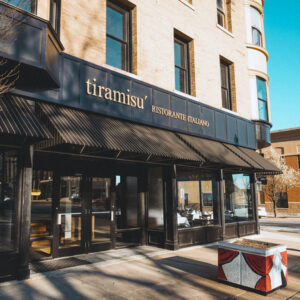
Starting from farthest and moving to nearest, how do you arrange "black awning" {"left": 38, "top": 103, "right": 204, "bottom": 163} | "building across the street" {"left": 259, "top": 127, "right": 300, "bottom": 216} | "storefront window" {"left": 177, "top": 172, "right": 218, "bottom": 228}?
"building across the street" {"left": 259, "top": 127, "right": 300, "bottom": 216}, "storefront window" {"left": 177, "top": 172, "right": 218, "bottom": 228}, "black awning" {"left": 38, "top": 103, "right": 204, "bottom": 163}

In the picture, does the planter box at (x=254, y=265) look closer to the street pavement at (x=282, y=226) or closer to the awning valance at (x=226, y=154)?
the awning valance at (x=226, y=154)

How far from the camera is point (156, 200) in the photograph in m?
10.3

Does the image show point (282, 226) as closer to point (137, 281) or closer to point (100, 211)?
point (100, 211)

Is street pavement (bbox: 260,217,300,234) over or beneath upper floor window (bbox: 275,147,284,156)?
beneath

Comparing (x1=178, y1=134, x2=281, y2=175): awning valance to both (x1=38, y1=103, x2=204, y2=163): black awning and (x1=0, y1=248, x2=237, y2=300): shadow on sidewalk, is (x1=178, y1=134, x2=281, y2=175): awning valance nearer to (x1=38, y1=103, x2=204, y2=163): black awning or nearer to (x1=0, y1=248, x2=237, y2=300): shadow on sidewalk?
(x1=38, y1=103, x2=204, y2=163): black awning

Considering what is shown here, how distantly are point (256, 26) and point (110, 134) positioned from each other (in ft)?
43.4

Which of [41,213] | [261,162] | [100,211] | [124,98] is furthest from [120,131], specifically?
[261,162]

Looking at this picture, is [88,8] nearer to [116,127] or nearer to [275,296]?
[116,127]

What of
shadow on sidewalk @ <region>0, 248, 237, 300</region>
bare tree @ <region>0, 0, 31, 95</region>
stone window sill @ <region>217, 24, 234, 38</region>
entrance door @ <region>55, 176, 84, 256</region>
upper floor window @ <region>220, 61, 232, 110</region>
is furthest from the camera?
upper floor window @ <region>220, 61, 232, 110</region>

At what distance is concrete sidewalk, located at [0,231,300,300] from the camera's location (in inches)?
213

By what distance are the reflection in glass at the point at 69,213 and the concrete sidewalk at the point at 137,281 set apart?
587 mm

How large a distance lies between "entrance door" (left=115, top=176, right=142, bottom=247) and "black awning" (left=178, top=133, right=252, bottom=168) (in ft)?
7.79

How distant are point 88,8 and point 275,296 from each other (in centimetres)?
861

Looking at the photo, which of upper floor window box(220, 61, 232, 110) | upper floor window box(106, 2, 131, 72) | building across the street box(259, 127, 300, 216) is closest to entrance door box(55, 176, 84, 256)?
upper floor window box(106, 2, 131, 72)
